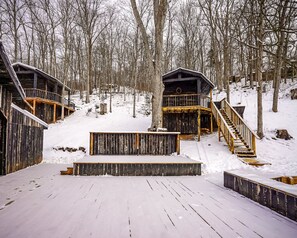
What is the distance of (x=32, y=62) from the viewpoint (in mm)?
29828

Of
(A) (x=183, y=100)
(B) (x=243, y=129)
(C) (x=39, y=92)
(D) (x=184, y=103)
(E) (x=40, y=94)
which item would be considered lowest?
(B) (x=243, y=129)

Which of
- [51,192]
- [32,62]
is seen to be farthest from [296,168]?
[32,62]

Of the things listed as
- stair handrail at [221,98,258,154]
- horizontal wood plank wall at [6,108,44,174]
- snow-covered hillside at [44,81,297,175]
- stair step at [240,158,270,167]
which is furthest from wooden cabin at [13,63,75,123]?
stair step at [240,158,270,167]

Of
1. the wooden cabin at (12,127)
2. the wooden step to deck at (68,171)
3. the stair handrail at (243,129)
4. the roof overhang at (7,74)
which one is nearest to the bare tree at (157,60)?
the stair handrail at (243,129)

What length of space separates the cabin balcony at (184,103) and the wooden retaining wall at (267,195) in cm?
851

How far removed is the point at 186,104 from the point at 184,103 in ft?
0.54

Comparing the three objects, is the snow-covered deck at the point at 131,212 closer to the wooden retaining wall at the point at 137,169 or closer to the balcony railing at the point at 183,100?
the wooden retaining wall at the point at 137,169

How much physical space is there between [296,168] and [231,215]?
601cm

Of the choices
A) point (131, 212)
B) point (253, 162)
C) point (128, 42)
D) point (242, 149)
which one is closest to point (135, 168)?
point (131, 212)

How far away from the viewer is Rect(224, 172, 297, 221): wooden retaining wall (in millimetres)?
2945

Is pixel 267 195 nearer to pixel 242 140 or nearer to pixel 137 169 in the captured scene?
pixel 137 169

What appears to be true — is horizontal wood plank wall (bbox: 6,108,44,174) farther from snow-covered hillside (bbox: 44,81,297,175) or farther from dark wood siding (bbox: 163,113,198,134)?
dark wood siding (bbox: 163,113,198,134)

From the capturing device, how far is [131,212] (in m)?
3.08

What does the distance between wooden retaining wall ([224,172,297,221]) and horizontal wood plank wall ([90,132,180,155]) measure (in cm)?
424
